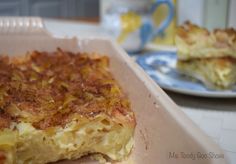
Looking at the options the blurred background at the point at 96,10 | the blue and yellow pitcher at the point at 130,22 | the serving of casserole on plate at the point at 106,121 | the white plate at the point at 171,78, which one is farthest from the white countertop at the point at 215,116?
the blurred background at the point at 96,10

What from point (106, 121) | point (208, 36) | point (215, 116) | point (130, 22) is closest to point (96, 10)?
point (130, 22)

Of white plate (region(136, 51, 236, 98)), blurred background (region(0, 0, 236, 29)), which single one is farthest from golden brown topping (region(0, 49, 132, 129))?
blurred background (region(0, 0, 236, 29))

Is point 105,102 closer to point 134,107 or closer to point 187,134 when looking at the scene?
point 134,107

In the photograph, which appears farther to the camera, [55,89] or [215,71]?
[215,71]

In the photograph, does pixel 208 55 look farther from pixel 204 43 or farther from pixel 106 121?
pixel 106 121

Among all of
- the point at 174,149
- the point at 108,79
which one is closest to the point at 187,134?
the point at 174,149

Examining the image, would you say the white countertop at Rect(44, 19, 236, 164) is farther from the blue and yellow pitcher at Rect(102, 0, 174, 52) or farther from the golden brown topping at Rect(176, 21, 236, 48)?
the blue and yellow pitcher at Rect(102, 0, 174, 52)
